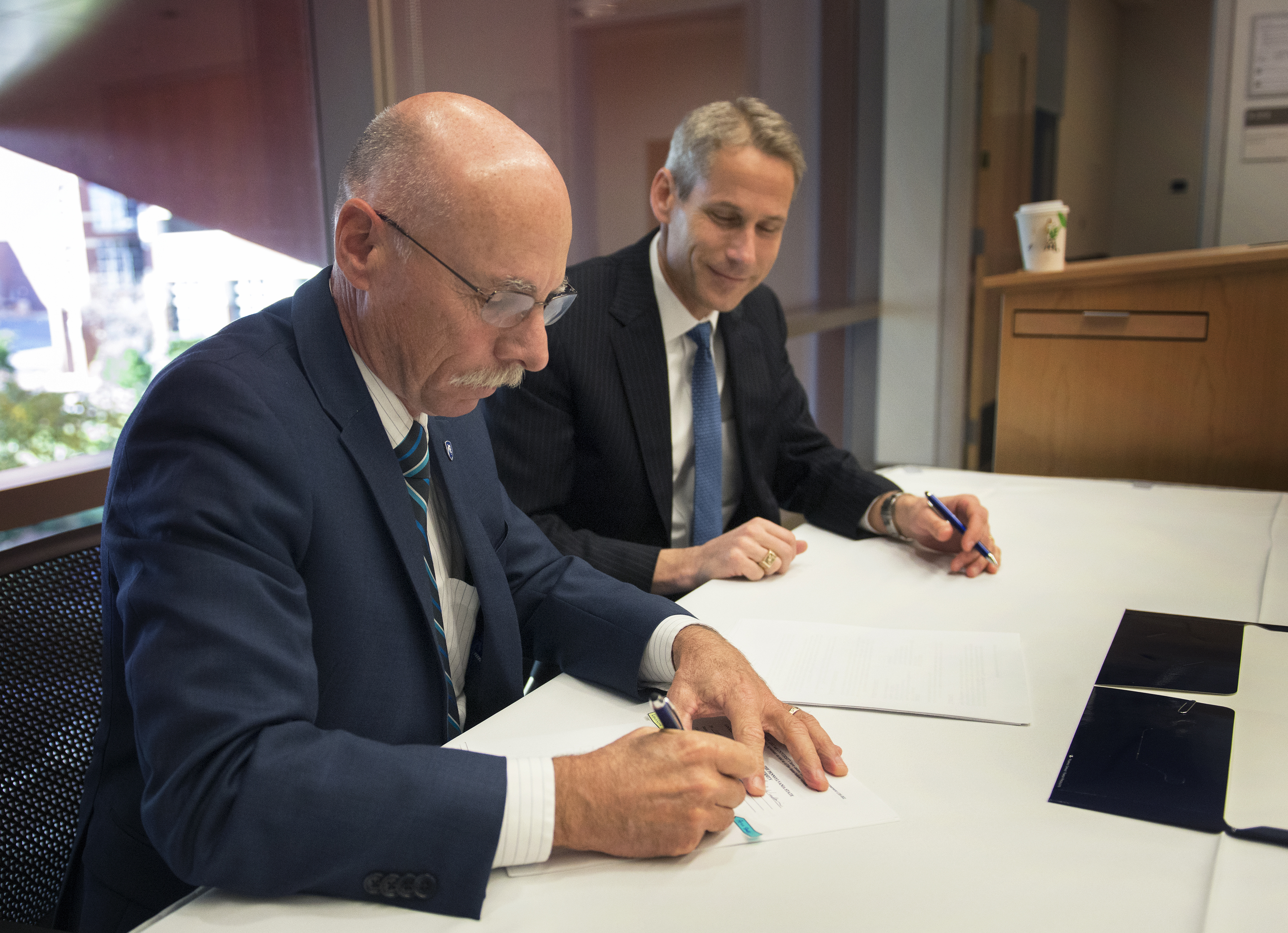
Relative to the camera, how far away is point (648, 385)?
1.88 metres

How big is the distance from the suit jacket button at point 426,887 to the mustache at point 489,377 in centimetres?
52

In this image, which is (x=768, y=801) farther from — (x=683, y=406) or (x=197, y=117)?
(x=197, y=117)

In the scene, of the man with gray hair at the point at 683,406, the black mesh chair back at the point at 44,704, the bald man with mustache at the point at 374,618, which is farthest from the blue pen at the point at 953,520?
the black mesh chair back at the point at 44,704

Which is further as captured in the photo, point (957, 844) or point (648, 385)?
point (648, 385)

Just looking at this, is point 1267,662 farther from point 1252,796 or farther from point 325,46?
point 325,46

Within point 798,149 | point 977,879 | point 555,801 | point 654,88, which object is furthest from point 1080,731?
point 654,88

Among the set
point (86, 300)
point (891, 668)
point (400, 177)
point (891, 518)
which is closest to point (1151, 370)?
point (891, 518)

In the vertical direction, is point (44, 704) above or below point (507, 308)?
below

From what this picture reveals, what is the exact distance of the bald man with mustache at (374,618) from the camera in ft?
→ 2.51

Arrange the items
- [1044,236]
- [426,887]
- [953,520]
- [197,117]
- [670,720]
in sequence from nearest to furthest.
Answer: [426,887] < [670,720] < [953,520] < [197,117] < [1044,236]

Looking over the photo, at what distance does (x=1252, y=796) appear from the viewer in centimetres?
89

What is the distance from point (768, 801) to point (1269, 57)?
3953 millimetres

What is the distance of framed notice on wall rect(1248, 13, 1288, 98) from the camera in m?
3.58

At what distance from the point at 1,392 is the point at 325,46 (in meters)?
0.95
